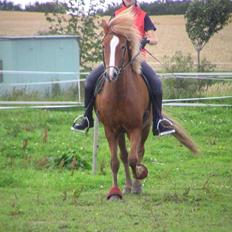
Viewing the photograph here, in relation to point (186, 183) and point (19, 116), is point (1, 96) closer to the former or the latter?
point (19, 116)

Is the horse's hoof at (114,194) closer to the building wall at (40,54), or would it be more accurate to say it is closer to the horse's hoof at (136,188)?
the horse's hoof at (136,188)

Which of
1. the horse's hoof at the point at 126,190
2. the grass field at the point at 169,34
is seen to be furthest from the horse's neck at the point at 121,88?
the grass field at the point at 169,34

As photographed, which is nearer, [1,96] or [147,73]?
[147,73]

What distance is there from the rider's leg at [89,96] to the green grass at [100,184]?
92 centimetres

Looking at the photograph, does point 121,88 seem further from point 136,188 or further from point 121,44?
point 136,188

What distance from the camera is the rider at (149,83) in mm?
9898

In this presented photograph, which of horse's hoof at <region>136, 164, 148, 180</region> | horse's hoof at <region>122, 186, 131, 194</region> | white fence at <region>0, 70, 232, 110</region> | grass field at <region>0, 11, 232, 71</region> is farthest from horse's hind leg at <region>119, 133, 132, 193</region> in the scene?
grass field at <region>0, 11, 232, 71</region>

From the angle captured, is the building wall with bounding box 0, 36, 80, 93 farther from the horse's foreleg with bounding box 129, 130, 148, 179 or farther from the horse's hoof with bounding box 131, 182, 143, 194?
the horse's foreleg with bounding box 129, 130, 148, 179

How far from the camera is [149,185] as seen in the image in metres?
11.0

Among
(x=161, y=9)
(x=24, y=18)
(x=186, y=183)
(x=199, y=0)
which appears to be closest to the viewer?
(x=186, y=183)

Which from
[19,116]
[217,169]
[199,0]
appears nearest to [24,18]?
[199,0]

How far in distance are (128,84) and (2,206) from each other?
88.5 inches

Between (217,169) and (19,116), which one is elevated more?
(217,169)

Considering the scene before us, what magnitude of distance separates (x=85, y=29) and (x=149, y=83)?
19.2m
